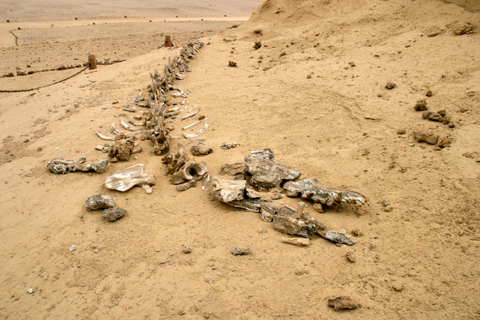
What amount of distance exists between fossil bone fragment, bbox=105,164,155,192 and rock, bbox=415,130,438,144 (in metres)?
3.18

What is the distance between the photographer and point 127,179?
3.65 metres

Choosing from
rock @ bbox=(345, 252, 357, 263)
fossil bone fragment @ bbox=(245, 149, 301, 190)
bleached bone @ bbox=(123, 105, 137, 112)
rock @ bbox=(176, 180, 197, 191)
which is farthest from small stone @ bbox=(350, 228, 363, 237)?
bleached bone @ bbox=(123, 105, 137, 112)

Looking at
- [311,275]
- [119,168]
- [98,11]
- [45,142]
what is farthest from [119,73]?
[98,11]

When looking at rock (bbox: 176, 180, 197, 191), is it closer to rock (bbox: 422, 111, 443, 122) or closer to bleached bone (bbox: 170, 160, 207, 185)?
bleached bone (bbox: 170, 160, 207, 185)

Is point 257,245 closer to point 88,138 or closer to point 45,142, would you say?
point 88,138

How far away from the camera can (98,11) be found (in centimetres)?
2116

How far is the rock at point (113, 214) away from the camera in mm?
3094

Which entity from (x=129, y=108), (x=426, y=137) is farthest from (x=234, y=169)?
(x=129, y=108)

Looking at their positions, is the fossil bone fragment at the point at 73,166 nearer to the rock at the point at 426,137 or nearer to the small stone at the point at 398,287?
the small stone at the point at 398,287

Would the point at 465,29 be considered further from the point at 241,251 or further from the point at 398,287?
the point at 241,251

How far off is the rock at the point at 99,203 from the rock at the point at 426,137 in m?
3.54

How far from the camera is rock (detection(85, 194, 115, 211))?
324 centimetres

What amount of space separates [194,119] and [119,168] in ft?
5.60

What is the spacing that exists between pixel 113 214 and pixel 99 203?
0.86ft
